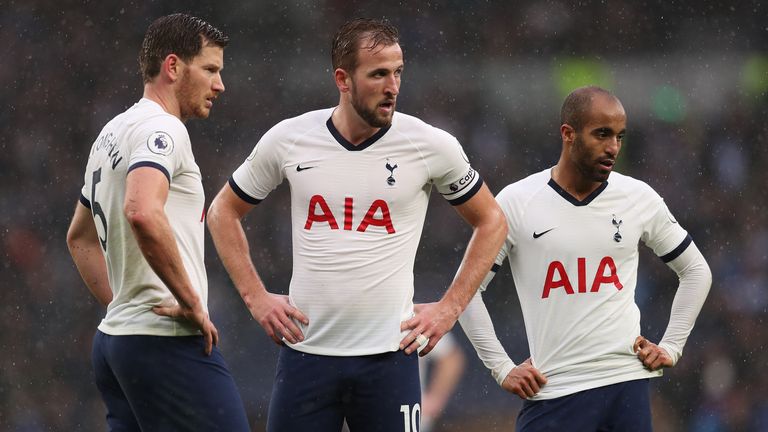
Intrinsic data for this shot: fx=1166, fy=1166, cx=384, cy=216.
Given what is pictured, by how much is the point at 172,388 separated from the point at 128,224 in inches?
21.9

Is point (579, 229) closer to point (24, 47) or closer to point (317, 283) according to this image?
point (317, 283)

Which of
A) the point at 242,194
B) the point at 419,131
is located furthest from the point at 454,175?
the point at 242,194

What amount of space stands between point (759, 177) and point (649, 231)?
257 inches

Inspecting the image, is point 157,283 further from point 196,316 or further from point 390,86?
point 390,86

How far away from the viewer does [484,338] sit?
4.85m

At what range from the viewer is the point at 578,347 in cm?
455

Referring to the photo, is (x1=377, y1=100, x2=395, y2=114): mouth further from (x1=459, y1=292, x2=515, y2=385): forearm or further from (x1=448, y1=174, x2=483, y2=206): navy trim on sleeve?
(x1=459, y1=292, x2=515, y2=385): forearm

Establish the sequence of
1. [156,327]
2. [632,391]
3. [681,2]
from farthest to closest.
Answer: [681,2], [632,391], [156,327]

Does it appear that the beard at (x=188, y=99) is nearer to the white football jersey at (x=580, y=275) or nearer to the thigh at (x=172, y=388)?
the thigh at (x=172, y=388)

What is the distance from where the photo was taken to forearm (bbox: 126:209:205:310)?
11.9 feet

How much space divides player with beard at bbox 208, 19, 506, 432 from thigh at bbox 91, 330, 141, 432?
50 cm

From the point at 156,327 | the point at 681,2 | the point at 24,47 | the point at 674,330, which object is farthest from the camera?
the point at 681,2

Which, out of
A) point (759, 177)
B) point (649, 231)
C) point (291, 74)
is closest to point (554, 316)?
point (649, 231)

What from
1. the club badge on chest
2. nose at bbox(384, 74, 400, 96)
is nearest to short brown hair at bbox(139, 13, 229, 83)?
nose at bbox(384, 74, 400, 96)
